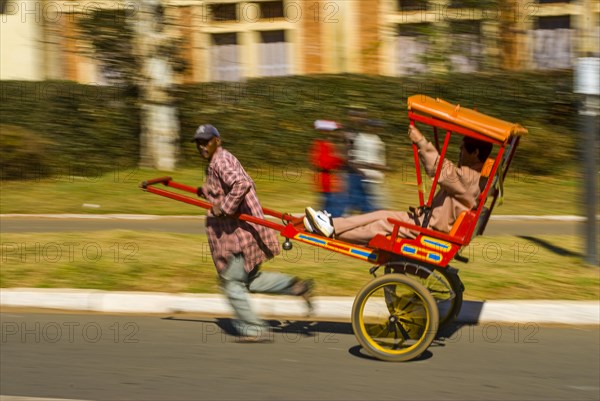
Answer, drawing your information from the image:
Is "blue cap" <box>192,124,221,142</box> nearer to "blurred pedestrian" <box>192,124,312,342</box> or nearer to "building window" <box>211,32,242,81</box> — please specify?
"blurred pedestrian" <box>192,124,312,342</box>

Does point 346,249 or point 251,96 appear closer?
point 346,249

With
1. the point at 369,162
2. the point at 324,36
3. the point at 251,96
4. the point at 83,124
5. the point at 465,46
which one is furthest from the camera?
the point at 324,36

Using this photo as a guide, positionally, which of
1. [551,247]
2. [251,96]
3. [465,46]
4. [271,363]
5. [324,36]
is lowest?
[551,247]

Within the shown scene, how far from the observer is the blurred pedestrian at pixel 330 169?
1266 centimetres

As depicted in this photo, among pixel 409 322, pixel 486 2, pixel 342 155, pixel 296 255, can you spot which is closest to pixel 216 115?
pixel 486 2

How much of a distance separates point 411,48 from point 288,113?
475 centimetres

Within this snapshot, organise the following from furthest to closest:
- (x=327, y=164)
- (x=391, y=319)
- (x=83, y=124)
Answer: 1. (x=83, y=124)
2. (x=327, y=164)
3. (x=391, y=319)

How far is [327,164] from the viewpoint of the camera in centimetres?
1264

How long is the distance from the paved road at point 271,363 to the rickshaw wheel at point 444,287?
0.19 meters

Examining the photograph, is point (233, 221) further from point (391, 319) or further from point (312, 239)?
point (391, 319)

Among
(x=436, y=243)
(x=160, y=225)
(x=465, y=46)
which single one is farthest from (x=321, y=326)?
(x=465, y=46)

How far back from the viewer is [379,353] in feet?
24.4

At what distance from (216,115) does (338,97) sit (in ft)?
7.42

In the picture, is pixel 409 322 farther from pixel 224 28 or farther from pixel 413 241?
pixel 224 28
